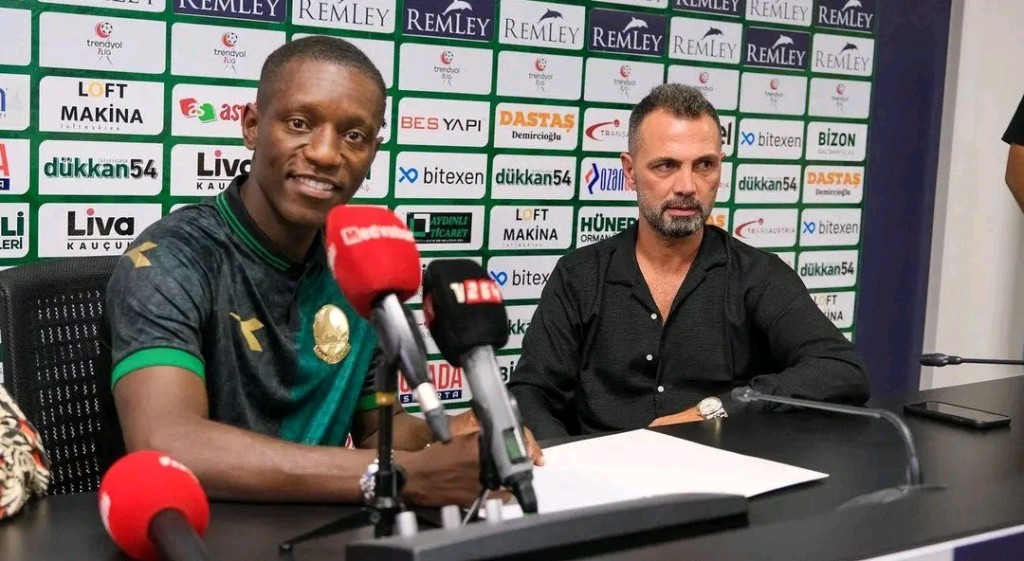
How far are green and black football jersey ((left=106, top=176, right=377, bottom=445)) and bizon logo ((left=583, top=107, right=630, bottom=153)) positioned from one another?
1697 millimetres

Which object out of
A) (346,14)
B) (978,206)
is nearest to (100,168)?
(346,14)

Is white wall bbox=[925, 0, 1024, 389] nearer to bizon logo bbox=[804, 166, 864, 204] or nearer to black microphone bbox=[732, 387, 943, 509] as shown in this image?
bizon logo bbox=[804, 166, 864, 204]

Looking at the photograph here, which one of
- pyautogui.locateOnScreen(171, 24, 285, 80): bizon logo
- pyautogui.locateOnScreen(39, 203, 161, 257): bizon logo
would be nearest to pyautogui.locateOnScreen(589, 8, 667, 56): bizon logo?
pyautogui.locateOnScreen(171, 24, 285, 80): bizon logo

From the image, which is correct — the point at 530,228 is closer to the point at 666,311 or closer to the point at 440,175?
the point at 440,175

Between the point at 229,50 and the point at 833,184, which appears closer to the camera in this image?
the point at 229,50

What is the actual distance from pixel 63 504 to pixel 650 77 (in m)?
2.50

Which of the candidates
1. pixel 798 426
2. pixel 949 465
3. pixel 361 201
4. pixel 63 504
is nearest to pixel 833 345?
pixel 798 426

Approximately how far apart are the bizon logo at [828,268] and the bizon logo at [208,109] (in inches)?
78.0

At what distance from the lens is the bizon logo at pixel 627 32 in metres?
3.36

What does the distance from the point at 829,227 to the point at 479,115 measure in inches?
55.8

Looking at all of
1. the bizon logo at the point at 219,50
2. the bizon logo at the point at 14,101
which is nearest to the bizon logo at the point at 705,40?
the bizon logo at the point at 219,50

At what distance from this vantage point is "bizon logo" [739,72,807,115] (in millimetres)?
3676

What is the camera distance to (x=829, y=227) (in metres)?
3.92

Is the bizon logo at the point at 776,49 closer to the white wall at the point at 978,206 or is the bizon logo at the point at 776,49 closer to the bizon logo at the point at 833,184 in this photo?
the bizon logo at the point at 833,184
